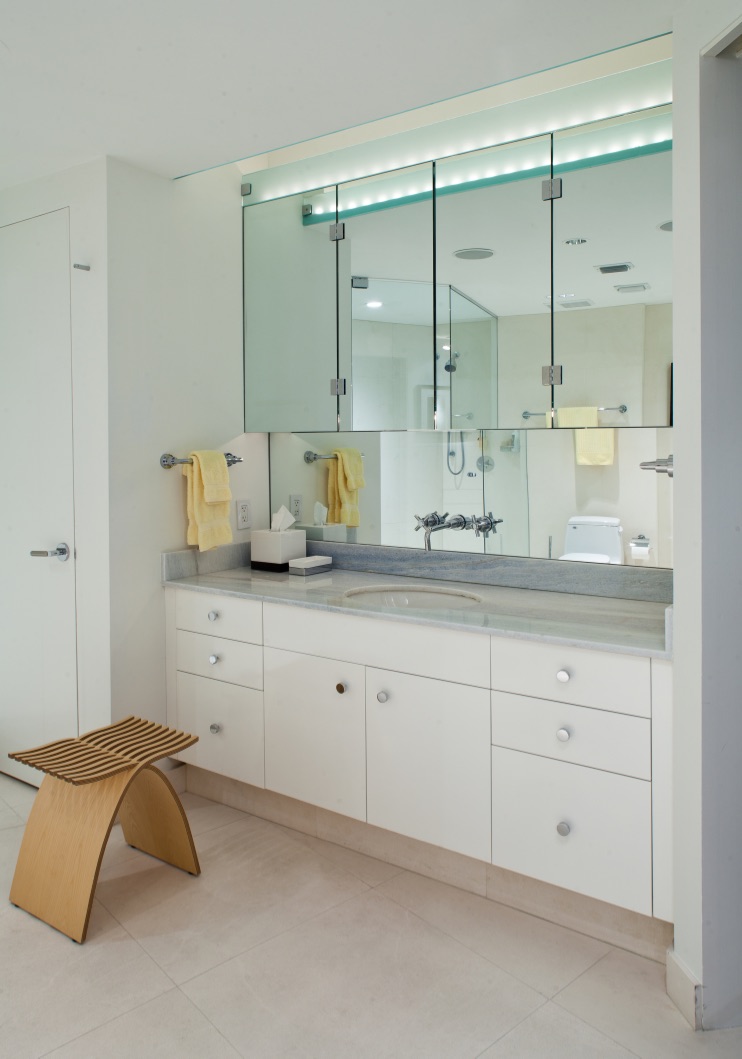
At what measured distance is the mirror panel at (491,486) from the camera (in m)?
2.43

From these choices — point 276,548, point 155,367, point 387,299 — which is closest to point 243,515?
point 276,548

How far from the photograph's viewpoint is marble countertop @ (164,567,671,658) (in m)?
1.96

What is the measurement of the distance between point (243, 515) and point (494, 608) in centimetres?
Answer: 131

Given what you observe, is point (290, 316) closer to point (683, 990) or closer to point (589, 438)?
point (589, 438)

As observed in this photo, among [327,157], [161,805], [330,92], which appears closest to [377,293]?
[327,157]

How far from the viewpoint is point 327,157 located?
9.44 ft

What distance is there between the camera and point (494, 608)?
2.35 m

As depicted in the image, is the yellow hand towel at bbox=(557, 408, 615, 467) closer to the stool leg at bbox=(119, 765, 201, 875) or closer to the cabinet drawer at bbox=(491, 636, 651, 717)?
the cabinet drawer at bbox=(491, 636, 651, 717)

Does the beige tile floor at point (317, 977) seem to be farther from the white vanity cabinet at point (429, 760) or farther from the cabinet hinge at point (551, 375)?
the cabinet hinge at point (551, 375)

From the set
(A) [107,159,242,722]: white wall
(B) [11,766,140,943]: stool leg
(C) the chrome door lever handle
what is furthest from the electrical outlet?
(B) [11,766,140,943]: stool leg

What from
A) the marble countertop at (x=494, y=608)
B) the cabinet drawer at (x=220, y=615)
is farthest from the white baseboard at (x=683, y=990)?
the cabinet drawer at (x=220, y=615)

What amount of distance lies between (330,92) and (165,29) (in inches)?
19.9

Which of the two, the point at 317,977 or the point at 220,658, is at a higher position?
the point at 220,658

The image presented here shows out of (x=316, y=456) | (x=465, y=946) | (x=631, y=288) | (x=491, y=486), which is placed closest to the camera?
(x=465, y=946)
